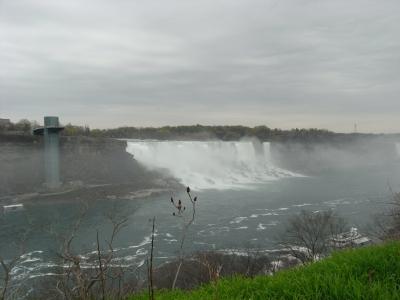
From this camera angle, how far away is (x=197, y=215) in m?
22.8

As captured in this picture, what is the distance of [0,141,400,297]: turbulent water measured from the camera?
15773 mm

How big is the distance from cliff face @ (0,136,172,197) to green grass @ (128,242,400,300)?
1255 inches

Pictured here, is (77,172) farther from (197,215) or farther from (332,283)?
(332,283)

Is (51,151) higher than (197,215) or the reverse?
higher

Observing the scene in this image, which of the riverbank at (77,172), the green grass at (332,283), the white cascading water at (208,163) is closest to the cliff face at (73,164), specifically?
the riverbank at (77,172)

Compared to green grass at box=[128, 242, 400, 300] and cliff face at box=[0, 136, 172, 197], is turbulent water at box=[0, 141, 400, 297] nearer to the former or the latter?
cliff face at box=[0, 136, 172, 197]

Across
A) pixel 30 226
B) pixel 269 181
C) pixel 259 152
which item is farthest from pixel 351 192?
pixel 259 152

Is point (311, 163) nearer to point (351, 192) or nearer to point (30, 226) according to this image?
point (351, 192)

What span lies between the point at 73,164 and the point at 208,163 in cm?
1493

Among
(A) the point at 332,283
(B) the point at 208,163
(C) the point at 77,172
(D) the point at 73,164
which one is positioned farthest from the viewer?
(B) the point at 208,163

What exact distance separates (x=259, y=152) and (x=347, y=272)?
53.6 m

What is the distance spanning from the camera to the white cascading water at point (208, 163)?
4262 cm

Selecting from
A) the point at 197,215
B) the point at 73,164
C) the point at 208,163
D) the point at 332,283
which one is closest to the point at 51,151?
the point at 73,164

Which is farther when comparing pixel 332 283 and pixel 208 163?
pixel 208 163
